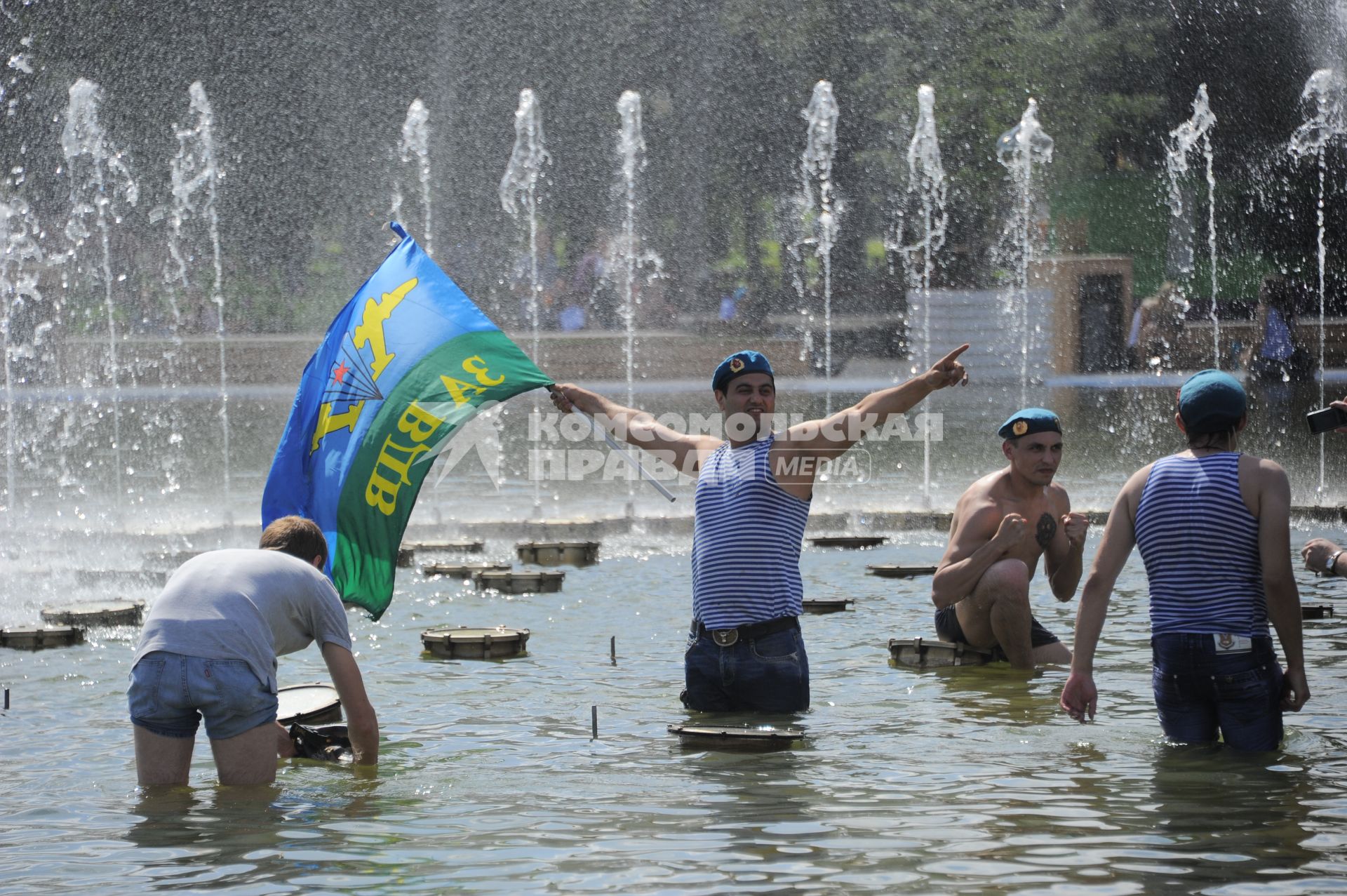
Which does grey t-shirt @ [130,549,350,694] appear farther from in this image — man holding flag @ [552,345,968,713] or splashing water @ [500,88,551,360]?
splashing water @ [500,88,551,360]

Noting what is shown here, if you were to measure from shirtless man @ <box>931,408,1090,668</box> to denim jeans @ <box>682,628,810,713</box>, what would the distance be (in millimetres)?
1418

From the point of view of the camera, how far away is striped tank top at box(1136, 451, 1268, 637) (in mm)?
5340

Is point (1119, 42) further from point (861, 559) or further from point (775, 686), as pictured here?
point (775, 686)

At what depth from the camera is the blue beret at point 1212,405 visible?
5.42 metres

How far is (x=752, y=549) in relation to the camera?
6.26 meters

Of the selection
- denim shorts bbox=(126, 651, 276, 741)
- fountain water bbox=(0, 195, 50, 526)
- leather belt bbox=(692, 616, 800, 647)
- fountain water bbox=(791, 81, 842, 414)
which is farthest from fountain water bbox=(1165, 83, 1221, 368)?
denim shorts bbox=(126, 651, 276, 741)

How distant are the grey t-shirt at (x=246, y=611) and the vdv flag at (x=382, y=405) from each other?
1237 mm

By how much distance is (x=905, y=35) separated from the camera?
3319 cm

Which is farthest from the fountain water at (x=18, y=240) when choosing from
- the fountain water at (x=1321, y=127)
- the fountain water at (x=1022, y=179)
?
the fountain water at (x=1321, y=127)

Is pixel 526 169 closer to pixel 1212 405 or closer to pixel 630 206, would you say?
pixel 630 206

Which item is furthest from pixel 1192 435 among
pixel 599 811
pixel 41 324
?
pixel 41 324

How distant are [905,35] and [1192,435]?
2899 centimetres

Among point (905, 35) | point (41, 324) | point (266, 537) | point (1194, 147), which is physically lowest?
point (266, 537)

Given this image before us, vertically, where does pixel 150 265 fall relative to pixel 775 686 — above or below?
above
